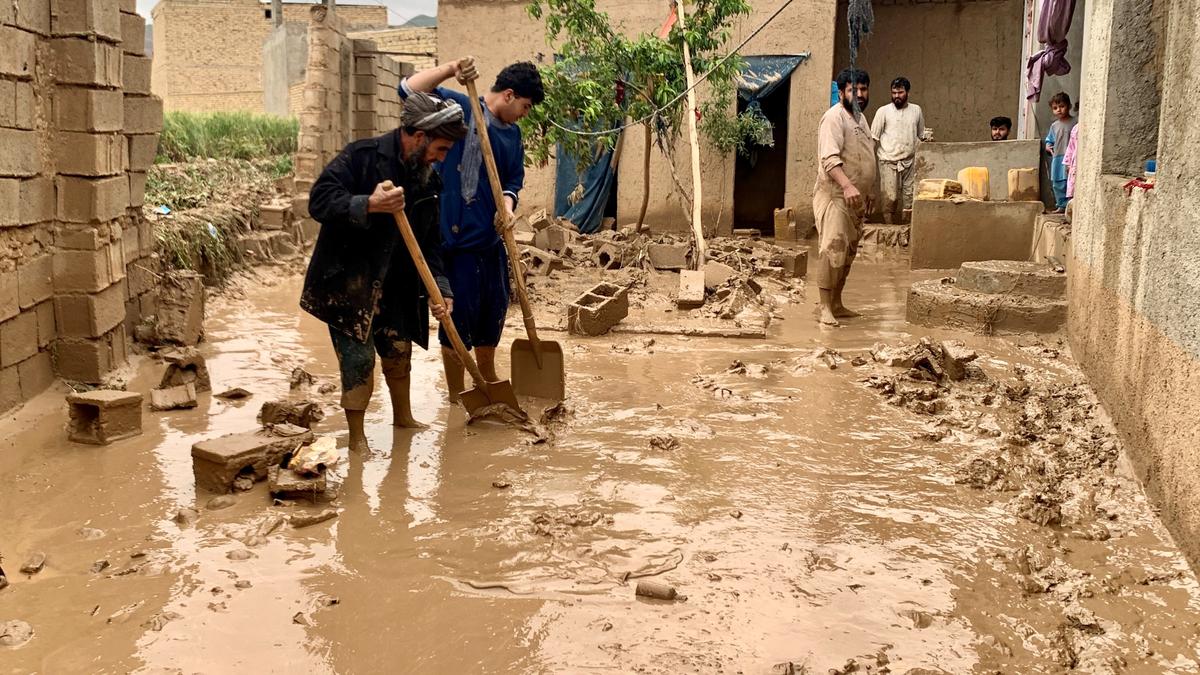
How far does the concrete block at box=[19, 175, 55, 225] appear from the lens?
5324 millimetres

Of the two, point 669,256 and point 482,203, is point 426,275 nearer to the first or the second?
point 482,203

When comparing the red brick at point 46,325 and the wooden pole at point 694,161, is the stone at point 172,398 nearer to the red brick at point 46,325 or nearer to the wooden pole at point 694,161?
the red brick at point 46,325

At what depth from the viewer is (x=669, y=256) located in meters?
10.8

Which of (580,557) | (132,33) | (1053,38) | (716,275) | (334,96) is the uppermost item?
(1053,38)

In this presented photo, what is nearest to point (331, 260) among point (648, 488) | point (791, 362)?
point (648, 488)

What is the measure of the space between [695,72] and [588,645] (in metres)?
9.75

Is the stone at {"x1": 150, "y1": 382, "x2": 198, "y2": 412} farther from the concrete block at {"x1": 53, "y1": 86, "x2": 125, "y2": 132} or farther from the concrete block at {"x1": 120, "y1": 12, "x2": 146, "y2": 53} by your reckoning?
the concrete block at {"x1": 120, "y1": 12, "x2": 146, "y2": 53}

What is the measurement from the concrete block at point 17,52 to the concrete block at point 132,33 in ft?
4.29

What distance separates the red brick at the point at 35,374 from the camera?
536cm

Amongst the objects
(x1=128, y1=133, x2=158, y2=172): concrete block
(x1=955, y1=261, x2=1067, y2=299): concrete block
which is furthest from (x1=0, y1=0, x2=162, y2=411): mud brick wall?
(x1=955, y1=261, x2=1067, y2=299): concrete block

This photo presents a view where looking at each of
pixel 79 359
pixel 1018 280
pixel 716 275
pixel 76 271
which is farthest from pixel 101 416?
pixel 1018 280

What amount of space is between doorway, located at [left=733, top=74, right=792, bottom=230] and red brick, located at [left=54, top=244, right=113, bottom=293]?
12.0m

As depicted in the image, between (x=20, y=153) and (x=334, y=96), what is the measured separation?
9.28m

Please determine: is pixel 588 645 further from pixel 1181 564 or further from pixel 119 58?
pixel 119 58
